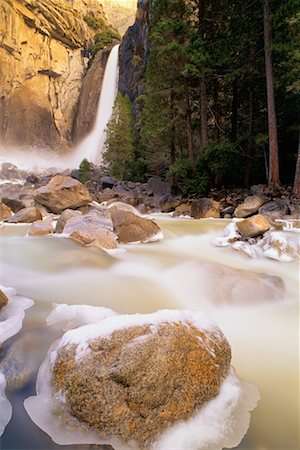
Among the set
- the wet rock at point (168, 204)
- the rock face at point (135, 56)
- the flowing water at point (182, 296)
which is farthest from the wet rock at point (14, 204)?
the rock face at point (135, 56)

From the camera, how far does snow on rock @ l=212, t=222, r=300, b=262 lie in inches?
213

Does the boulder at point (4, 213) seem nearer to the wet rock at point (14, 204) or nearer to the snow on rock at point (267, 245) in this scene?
the wet rock at point (14, 204)

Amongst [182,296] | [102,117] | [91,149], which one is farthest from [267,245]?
[102,117]

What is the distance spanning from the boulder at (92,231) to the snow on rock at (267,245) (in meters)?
2.37

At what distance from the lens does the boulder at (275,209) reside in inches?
346

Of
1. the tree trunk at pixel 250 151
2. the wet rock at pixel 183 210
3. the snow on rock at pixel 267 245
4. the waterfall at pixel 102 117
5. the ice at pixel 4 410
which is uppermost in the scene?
the waterfall at pixel 102 117

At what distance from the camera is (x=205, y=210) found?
10562 millimetres

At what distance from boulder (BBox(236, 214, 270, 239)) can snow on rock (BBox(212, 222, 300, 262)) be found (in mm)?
111

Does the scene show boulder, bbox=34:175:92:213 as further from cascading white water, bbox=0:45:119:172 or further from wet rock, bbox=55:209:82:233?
cascading white water, bbox=0:45:119:172

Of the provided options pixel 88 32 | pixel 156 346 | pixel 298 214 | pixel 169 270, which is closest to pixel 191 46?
pixel 298 214

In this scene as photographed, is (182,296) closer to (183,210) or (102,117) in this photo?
(183,210)

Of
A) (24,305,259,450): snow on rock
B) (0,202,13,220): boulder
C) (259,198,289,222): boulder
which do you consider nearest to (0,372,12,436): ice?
(24,305,259,450): snow on rock

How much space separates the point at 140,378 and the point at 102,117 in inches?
1818

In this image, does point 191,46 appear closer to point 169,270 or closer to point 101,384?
point 169,270
